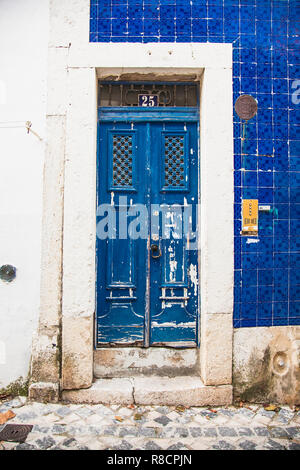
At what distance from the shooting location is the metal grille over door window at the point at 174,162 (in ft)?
11.3

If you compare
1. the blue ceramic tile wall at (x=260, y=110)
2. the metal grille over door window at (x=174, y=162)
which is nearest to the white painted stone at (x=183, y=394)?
the blue ceramic tile wall at (x=260, y=110)

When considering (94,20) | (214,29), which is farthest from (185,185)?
(94,20)

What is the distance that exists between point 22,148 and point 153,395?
2.73m

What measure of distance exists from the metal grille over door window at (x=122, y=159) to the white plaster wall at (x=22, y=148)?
73 cm

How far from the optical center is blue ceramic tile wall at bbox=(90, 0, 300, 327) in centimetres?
325

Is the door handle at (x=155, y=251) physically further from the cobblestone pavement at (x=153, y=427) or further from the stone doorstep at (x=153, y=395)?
the cobblestone pavement at (x=153, y=427)

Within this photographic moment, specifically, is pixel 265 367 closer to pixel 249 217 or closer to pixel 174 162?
pixel 249 217

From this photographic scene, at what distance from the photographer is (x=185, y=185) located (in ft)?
11.3

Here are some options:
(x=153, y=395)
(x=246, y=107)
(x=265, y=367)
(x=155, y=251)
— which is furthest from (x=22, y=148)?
(x=265, y=367)

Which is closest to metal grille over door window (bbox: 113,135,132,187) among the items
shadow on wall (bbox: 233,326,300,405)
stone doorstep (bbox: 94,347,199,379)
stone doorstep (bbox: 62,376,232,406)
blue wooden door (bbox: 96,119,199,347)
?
blue wooden door (bbox: 96,119,199,347)

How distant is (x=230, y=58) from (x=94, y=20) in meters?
1.40
